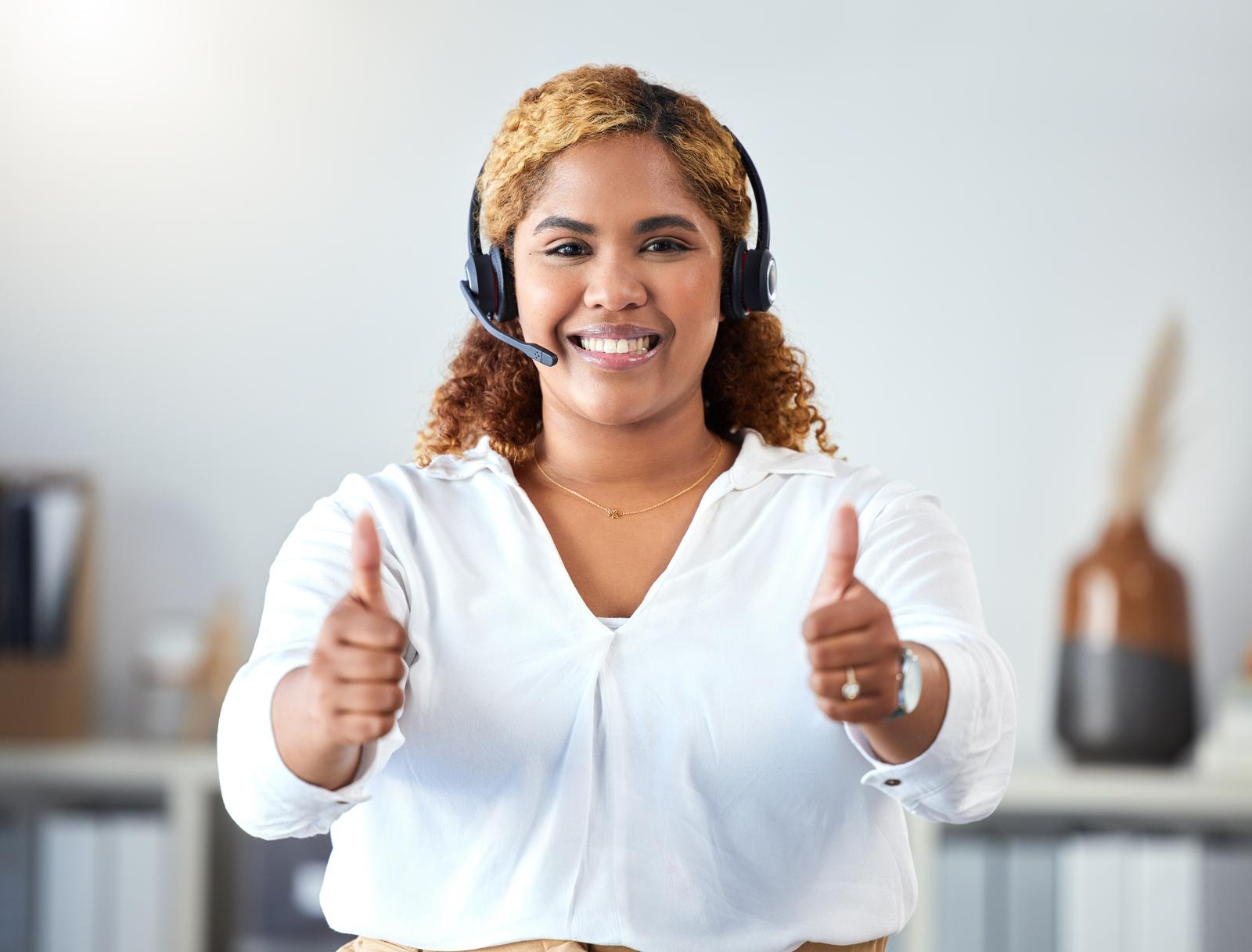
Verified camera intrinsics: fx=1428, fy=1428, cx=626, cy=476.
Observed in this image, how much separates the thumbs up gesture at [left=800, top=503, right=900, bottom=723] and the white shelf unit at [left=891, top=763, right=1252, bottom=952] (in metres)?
1.38

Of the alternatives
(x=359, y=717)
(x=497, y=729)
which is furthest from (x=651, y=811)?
(x=359, y=717)

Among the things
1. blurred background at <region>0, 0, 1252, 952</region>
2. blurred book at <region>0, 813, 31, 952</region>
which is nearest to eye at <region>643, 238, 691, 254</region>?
blurred background at <region>0, 0, 1252, 952</region>

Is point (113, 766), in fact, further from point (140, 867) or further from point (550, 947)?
point (550, 947)

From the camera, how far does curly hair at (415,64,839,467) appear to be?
48.3 inches

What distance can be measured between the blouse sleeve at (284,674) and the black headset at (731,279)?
0.22 m

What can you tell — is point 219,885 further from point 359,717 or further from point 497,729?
point 359,717

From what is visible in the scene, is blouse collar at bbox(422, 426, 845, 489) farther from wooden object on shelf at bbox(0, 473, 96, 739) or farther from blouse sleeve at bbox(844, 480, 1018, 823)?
wooden object on shelf at bbox(0, 473, 96, 739)

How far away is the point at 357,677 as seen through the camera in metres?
0.90

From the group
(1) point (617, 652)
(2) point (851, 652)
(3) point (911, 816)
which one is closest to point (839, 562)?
(2) point (851, 652)

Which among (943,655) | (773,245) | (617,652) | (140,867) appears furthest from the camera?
(773,245)

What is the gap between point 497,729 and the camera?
3.59 feet

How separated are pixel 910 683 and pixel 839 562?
0.31ft

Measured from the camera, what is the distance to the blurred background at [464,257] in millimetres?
2477

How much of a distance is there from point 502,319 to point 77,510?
4.49 feet
